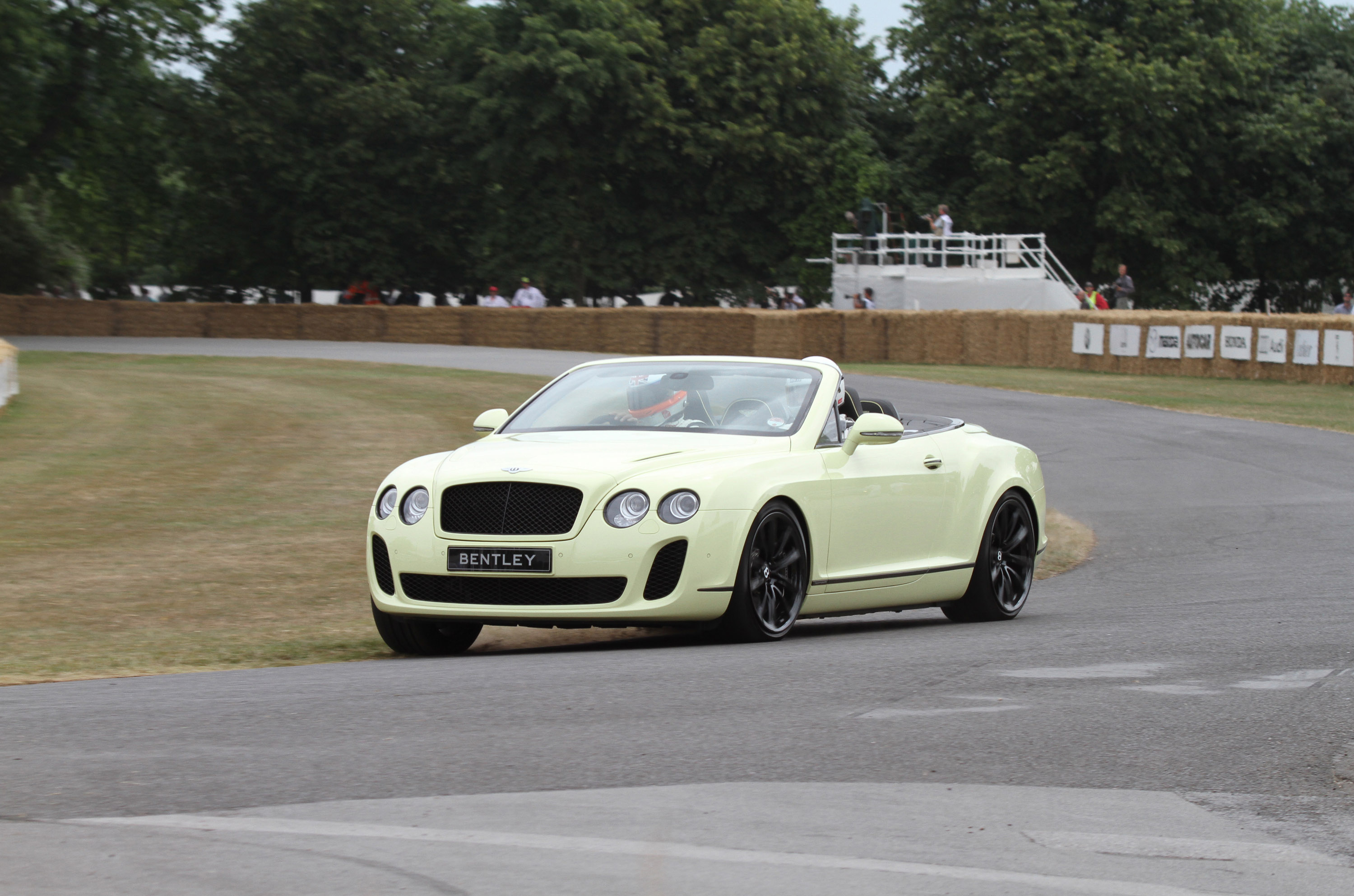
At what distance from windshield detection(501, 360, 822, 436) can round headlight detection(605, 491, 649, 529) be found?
42.8 inches

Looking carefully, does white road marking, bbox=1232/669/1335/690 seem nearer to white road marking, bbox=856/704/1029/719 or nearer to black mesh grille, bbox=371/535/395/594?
white road marking, bbox=856/704/1029/719

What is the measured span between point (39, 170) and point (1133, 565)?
146 feet

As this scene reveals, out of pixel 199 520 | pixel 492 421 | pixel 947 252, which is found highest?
pixel 947 252

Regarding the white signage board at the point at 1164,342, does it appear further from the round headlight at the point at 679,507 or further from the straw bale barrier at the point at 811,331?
the round headlight at the point at 679,507

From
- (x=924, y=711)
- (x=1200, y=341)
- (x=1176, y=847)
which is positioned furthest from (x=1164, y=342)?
(x=1176, y=847)

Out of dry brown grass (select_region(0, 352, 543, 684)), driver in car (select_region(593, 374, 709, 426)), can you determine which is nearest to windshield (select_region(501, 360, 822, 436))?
driver in car (select_region(593, 374, 709, 426))

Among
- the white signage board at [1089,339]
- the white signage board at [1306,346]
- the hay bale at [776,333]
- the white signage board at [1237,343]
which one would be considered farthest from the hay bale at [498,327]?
the white signage board at [1306,346]

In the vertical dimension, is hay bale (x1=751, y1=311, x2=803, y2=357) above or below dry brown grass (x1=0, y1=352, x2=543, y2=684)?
above

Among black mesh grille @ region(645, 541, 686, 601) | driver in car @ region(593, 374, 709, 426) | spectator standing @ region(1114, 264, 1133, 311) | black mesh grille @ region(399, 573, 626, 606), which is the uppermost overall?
spectator standing @ region(1114, 264, 1133, 311)

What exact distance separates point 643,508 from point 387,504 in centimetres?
126

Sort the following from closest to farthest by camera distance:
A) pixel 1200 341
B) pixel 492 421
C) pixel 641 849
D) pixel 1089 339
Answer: pixel 641 849
pixel 492 421
pixel 1200 341
pixel 1089 339

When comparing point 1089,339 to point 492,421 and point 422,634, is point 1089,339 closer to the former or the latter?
point 492,421

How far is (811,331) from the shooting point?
4222cm

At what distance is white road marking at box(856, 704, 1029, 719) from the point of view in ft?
21.1
